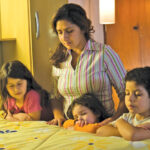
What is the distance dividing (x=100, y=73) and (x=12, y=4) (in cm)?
132

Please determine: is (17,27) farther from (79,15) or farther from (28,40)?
(79,15)

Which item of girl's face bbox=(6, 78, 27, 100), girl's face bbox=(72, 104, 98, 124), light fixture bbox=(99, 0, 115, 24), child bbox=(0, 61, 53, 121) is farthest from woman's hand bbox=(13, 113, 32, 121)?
light fixture bbox=(99, 0, 115, 24)

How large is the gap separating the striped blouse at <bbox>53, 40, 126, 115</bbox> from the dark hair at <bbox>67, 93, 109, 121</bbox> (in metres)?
0.07

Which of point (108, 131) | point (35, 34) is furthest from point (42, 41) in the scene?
point (108, 131)

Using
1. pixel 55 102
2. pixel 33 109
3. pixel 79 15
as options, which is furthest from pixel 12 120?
pixel 79 15

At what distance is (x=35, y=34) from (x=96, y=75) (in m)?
1.00

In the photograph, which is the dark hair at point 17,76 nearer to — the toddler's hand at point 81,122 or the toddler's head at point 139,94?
the toddler's hand at point 81,122

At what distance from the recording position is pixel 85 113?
166 centimetres

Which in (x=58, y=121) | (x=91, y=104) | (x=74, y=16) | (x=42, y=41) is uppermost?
(x=74, y=16)

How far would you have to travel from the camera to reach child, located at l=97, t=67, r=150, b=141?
1269 mm

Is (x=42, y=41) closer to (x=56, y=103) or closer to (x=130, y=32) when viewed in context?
(x=56, y=103)

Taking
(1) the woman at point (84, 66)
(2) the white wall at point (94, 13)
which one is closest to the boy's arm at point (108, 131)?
(1) the woman at point (84, 66)

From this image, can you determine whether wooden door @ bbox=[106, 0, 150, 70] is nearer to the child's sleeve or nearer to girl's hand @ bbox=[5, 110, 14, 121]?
the child's sleeve

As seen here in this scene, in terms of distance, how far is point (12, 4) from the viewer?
2.79 meters
